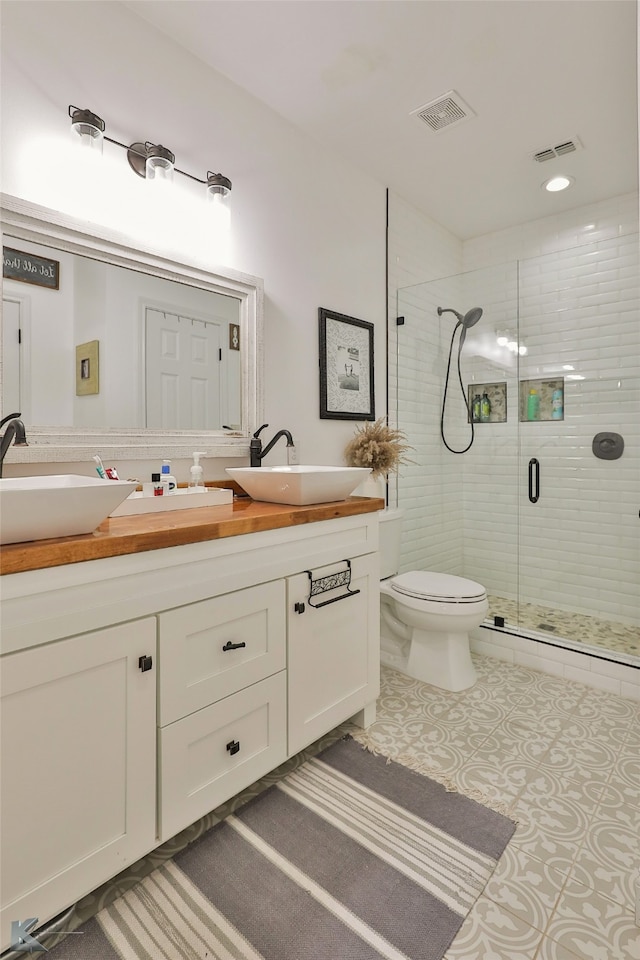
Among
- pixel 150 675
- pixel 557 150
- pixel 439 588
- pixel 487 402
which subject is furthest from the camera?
pixel 487 402

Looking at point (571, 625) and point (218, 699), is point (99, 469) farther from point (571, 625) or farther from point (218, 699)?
point (571, 625)

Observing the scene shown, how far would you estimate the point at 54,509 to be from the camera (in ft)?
3.44

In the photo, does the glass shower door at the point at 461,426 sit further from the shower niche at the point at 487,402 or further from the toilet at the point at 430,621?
the toilet at the point at 430,621

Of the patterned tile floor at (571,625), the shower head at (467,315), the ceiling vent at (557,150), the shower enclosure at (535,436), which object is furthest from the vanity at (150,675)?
the ceiling vent at (557,150)

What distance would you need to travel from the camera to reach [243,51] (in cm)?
189

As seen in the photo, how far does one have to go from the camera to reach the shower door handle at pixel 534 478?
2.92 m

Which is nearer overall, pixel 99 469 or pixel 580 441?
pixel 99 469

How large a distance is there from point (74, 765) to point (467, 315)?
3.02 meters

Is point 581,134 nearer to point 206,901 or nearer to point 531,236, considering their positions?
point 531,236

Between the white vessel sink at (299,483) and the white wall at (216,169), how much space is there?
301 mm

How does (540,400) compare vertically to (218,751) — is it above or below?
above

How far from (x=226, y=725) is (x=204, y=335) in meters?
1.41

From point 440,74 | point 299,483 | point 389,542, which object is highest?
point 440,74

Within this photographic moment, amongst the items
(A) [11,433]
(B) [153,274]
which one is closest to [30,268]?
(B) [153,274]
